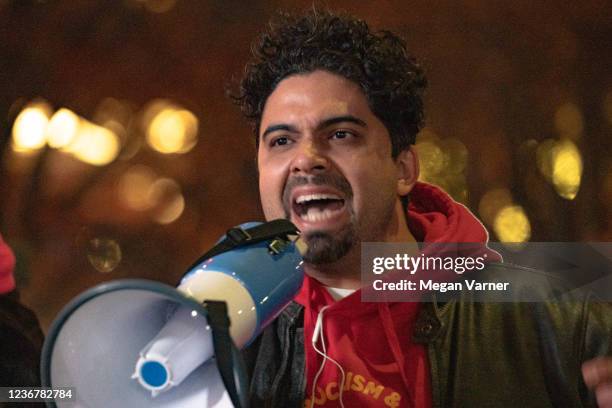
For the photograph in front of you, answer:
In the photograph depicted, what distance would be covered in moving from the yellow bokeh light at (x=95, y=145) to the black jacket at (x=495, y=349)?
51cm

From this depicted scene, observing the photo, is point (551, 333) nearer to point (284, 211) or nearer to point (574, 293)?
point (574, 293)

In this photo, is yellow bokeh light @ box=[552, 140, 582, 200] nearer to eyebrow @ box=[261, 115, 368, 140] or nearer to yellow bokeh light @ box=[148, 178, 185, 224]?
eyebrow @ box=[261, 115, 368, 140]

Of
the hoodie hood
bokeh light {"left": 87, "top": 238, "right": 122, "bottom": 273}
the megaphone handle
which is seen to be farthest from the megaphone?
bokeh light {"left": 87, "top": 238, "right": 122, "bottom": 273}

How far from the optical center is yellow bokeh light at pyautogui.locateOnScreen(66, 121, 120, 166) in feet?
5.07

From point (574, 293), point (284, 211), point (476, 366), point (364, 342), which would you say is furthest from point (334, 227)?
point (574, 293)

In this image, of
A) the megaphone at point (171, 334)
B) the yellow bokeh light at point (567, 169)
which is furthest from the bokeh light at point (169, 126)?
the yellow bokeh light at point (567, 169)

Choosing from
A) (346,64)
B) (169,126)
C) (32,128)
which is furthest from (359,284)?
(32,128)

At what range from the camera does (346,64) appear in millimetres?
1372

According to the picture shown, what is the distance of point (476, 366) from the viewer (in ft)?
4.18

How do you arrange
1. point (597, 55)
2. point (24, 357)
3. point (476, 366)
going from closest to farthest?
point (476, 366) → point (24, 357) → point (597, 55)

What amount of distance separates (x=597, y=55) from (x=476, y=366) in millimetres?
665

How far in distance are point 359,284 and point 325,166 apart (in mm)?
243

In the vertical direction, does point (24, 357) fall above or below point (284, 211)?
below

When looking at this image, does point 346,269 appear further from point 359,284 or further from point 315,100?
point 315,100
